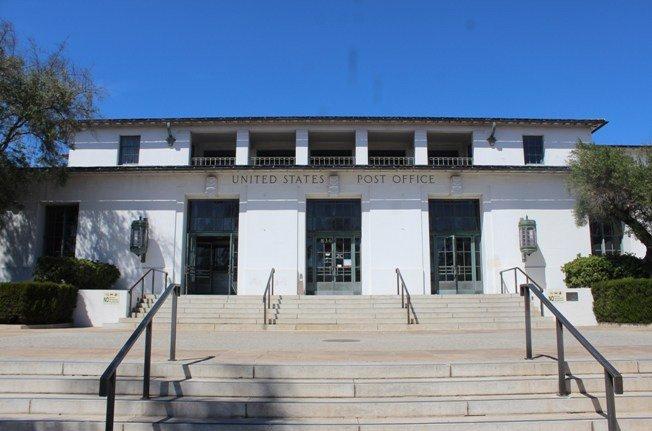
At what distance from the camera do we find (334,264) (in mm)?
21219

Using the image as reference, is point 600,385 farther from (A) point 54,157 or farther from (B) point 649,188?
(A) point 54,157

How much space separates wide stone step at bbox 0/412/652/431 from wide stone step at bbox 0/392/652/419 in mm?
92

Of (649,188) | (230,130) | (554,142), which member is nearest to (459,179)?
(554,142)

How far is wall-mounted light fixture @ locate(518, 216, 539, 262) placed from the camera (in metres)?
19.8

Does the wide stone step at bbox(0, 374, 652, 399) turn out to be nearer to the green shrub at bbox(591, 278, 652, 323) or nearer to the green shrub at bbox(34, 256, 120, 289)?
the green shrub at bbox(591, 278, 652, 323)

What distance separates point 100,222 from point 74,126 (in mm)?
3990

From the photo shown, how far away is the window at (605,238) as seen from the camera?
2132 cm

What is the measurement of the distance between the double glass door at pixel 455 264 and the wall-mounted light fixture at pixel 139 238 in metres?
10.9

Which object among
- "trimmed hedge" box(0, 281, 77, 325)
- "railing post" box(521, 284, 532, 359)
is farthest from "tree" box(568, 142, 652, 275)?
"trimmed hedge" box(0, 281, 77, 325)

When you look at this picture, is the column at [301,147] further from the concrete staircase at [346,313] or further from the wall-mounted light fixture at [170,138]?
the concrete staircase at [346,313]

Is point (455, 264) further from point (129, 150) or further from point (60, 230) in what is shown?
point (60, 230)

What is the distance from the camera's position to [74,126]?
18766 mm

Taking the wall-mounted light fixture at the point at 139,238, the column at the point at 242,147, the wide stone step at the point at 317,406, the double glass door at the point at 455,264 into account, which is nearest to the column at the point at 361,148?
the double glass door at the point at 455,264

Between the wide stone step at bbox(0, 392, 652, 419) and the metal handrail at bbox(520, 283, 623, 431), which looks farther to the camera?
the wide stone step at bbox(0, 392, 652, 419)
